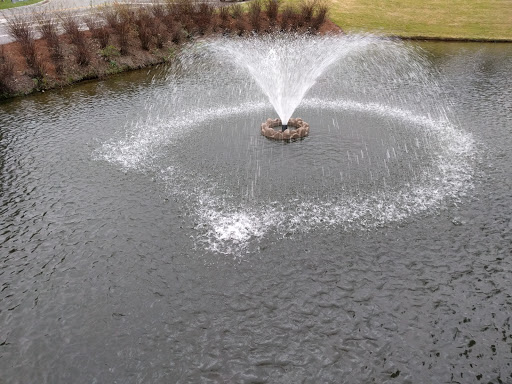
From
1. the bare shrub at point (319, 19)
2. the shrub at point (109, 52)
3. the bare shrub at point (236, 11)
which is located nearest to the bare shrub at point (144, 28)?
the shrub at point (109, 52)

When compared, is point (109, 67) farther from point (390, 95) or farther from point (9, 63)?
point (390, 95)

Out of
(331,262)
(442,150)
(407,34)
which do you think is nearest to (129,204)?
(331,262)

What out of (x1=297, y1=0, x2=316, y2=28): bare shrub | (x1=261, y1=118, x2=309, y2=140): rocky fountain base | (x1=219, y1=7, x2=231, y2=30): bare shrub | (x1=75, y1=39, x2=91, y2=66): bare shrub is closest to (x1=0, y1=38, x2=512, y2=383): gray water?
(x1=261, y1=118, x2=309, y2=140): rocky fountain base

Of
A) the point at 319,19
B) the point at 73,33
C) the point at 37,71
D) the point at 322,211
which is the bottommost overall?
the point at 322,211

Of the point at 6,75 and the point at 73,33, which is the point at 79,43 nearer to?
the point at 73,33

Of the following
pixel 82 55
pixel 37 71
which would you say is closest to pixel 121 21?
pixel 82 55

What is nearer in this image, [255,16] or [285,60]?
[285,60]

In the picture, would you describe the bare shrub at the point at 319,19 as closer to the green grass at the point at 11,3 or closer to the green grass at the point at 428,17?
the green grass at the point at 428,17
